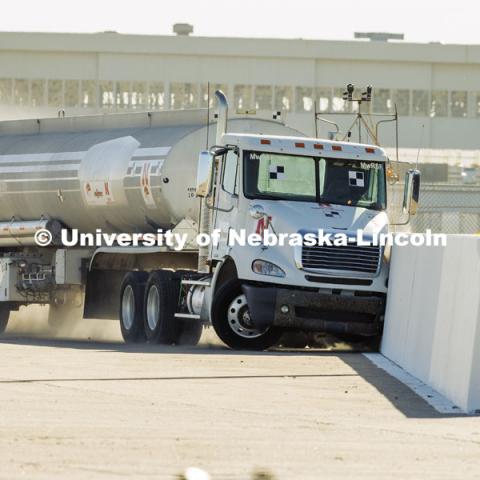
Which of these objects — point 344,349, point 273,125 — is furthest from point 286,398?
point 273,125

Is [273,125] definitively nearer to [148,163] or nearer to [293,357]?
[148,163]

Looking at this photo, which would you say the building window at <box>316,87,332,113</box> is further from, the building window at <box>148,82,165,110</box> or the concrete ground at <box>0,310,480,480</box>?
the concrete ground at <box>0,310,480,480</box>

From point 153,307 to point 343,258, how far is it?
4283 mm

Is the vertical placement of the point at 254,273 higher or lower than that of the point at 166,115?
lower

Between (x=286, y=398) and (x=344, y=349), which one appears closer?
(x=286, y=398)

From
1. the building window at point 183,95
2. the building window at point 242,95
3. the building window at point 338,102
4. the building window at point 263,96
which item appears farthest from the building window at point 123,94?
the building window at point 338,102

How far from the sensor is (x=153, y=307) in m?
24.5

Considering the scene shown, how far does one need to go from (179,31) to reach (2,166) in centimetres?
4650

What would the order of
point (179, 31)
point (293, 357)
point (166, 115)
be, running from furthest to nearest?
point (179, 31) → point (166, 115) → point (293, 357)

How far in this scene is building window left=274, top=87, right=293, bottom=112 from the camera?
74.9 metres

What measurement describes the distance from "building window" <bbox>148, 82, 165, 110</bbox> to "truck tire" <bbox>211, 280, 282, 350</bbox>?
52.6m

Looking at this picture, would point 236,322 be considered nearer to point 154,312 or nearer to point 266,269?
point 266,269

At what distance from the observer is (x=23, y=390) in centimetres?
1466

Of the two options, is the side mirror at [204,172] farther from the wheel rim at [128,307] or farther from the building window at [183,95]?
the building window at [183,95]
